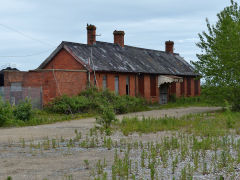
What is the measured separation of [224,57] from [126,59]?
11.7 metres

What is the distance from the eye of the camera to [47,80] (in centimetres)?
2497

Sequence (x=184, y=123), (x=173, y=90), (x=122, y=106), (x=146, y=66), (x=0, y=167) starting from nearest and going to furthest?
(x=0, y=167) < (x=184, y=123) < (x=122, y=106) < (x=146, y=66) < (x=173, y=90)

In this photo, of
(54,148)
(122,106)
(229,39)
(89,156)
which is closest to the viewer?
(89,156)

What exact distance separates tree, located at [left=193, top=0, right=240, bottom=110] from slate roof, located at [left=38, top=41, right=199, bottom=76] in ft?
4.86

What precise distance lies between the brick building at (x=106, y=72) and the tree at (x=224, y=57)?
26.1ft

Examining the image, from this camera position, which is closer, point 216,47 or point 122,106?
point 216,47

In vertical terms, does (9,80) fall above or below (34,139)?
above

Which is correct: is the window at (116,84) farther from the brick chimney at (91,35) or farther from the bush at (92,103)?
the brick chimney at (91,35)

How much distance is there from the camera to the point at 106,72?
2712 cm

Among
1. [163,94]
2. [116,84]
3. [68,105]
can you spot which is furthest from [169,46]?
[68,105]

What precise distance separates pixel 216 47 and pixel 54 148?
13.9 metres

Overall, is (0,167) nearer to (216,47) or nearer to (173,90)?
(216,47)

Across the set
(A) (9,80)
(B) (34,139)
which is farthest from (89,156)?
(A) (9,80)

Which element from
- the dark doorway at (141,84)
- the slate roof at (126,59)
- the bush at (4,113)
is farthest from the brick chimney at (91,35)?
the bush at (4,113)
